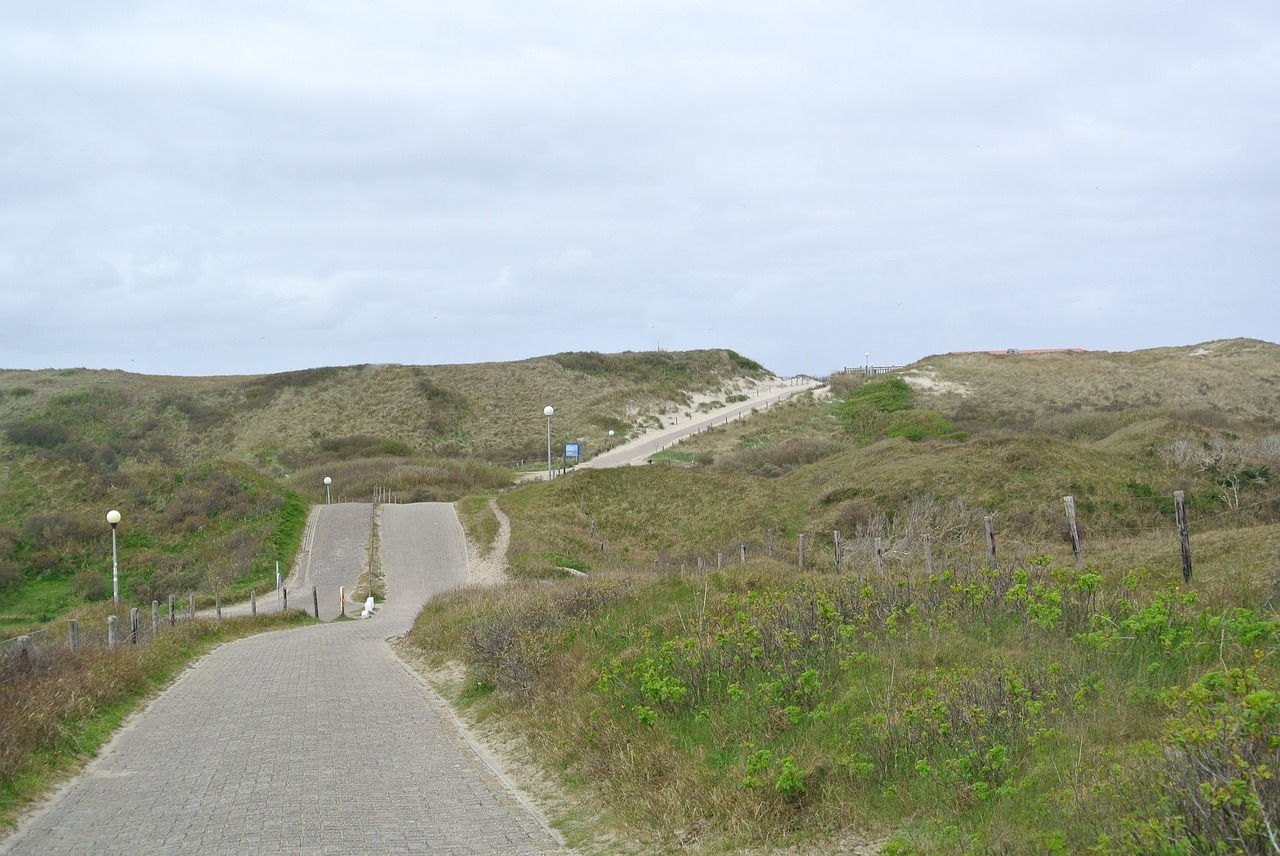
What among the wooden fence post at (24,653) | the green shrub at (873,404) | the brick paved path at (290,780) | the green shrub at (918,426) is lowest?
the brick paved path at (290,780)

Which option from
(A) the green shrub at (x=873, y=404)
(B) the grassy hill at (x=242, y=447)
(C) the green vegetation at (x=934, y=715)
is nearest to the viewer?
(C) the green vegetation at (x=934, y=715)

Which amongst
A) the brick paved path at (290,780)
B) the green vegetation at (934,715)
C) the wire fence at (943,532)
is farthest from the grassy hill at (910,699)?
the wire fence at (943,532)

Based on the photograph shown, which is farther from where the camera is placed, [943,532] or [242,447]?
[242,447]

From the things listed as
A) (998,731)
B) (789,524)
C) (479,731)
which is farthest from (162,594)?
(998,731)

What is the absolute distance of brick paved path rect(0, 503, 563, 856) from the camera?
6801 millimetres

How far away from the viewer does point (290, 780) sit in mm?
8336

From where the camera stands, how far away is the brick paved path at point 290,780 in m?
6.80

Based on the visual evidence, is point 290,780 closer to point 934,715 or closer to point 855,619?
point 855,619

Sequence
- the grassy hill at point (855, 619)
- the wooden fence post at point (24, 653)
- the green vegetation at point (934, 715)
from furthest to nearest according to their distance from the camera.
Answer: the wooden fence post at point (24, 653) < the grassy hill at point (855, 619) < the green vegetation at point (934, 715)

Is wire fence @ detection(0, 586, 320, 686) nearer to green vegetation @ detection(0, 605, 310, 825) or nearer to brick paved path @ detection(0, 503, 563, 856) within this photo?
green vegetation @ detection(0, 605, 310, 825)

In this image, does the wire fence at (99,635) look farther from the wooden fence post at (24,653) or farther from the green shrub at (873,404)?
the green shrub at (873,404)

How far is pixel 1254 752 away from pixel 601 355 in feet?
350

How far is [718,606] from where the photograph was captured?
36.7 ft

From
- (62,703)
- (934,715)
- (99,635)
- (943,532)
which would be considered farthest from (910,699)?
(943,532)
